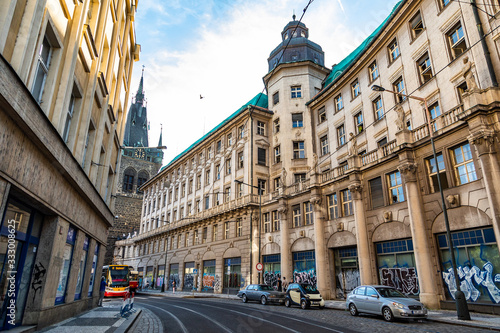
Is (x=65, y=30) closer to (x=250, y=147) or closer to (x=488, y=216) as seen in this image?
(x=488, y=216)

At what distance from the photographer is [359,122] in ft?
94.3

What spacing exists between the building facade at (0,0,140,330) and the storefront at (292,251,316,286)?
17.9 m

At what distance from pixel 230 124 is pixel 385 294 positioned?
3169 centimetres

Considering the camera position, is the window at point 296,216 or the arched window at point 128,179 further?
the arched window at point 128,179

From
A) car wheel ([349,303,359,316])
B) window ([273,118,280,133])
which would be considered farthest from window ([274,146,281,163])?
car wheel ([349,303,359,316])

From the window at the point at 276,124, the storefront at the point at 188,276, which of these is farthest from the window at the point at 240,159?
the storefront at the point at 188,276

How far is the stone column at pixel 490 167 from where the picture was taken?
1541cm

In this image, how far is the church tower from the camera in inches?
3100

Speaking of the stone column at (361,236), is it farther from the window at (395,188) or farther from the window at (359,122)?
the window at (359,122)

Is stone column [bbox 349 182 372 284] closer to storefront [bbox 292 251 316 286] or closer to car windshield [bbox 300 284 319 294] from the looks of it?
car windshield [bbox 300 284 319 294]

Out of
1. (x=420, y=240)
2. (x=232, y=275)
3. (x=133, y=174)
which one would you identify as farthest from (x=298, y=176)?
(x=133, y=174)

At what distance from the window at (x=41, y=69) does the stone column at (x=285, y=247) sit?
2483cm

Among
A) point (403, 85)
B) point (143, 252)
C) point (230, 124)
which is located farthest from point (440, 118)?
point (143, 252)

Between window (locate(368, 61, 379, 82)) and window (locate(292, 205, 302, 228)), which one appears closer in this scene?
window (locate(368, 61, 379, 82))
